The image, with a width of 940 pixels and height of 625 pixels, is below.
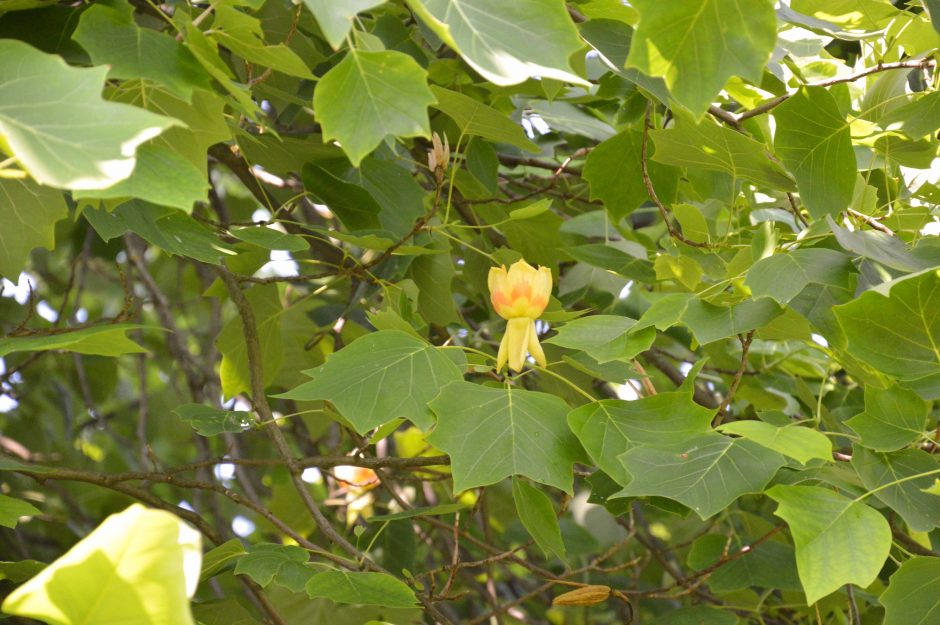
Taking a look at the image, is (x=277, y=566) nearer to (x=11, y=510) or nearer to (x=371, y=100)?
(x=11, y=510)

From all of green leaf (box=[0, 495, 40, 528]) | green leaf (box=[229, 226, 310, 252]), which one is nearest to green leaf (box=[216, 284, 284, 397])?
green leaf (box=[229, 226, 310, 252])

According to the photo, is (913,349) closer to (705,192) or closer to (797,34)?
(705,192)

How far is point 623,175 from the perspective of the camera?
160 centimetres

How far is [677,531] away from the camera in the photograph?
94.1 inches

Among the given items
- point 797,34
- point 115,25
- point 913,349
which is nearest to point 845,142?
point 913,349

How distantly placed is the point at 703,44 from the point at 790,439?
0.42 metres

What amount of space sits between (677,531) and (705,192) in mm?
1138

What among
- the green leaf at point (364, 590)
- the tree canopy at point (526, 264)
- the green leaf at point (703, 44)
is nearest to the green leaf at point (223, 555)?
the tree canopy at point (526, 264)

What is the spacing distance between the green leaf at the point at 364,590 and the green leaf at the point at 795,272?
1.71 feet

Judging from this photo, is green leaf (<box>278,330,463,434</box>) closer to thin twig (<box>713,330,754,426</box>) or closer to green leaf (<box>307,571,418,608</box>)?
green leaf (<box>307,571,418,608</box>)

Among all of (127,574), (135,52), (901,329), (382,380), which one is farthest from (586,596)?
(135,52)

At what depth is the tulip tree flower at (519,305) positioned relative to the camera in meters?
1.24

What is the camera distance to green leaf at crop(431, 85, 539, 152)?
1.28m

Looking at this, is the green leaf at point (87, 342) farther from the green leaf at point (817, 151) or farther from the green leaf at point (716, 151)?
the green leaf at point (817, 151)
